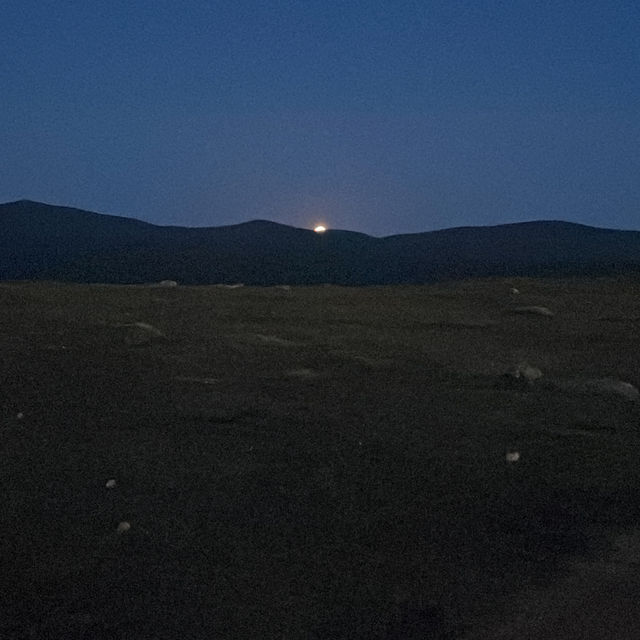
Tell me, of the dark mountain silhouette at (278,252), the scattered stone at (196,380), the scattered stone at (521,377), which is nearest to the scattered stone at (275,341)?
the scattered stone at (196,380)

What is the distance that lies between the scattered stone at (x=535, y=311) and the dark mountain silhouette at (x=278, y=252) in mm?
18880

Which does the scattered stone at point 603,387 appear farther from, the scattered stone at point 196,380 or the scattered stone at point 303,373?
the scattered stone at point 196,380

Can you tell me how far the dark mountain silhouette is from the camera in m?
39.2

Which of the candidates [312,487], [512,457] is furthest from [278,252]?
[312,487]

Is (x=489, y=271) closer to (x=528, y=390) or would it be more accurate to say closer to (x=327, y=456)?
(x=528, y=390)

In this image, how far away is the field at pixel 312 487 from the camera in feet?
16.0

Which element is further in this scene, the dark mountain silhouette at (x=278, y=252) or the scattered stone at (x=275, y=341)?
the dark mountain silhouette at (x=278, y=252)

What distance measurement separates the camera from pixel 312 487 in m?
6.70

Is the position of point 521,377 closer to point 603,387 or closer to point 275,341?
point 603,387

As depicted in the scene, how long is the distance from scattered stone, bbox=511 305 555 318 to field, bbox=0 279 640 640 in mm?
2749

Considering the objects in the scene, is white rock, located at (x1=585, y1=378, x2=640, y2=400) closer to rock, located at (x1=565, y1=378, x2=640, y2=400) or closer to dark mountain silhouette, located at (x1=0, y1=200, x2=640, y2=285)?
rock, located at (x1=565, y1=378, x2=640, y2=400)

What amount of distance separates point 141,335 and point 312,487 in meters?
6.21

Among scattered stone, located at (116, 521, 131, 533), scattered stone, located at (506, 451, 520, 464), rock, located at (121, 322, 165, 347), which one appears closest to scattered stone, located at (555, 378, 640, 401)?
scattered stone, located at (506, 451, 520, 464)

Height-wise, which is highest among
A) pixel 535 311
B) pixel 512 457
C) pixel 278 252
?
pixel 278 252
